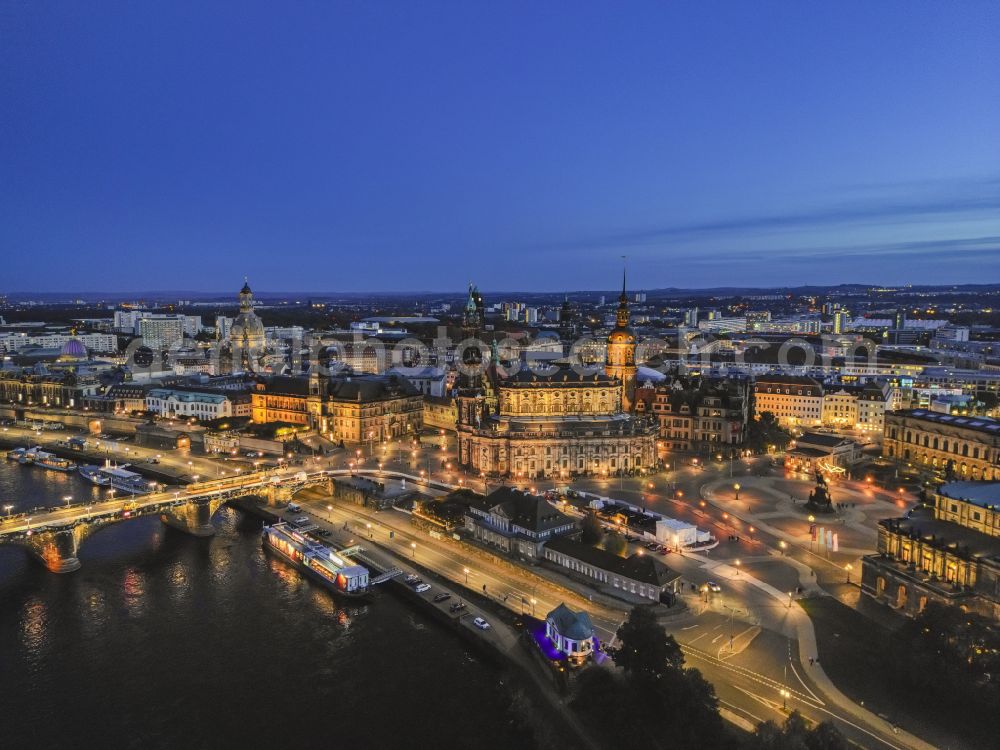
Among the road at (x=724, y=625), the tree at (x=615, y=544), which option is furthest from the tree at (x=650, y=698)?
the tree at (x=615, y=544)

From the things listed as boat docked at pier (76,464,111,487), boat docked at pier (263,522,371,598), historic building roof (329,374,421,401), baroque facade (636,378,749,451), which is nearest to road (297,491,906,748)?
boat docked at pier (263,522,371,598)

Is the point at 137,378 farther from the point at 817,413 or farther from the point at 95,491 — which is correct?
the point at 817,413

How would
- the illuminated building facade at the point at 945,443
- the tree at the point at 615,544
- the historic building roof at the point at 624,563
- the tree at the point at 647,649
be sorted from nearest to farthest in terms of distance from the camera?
1. the tree at the point at 647,649
2. the historic building roof at the point at 624,563
3. the tree at the point at 615,544
4. the illuminated building facade at the point at 945,443

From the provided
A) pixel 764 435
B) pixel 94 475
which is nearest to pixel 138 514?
pixel 94 475

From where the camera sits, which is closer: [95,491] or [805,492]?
[805,492]

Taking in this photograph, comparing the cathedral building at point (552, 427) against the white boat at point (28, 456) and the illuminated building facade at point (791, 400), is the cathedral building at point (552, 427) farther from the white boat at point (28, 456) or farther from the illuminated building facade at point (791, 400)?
the white boat at point (28, 456)

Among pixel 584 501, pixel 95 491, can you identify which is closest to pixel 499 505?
pixel 584 501
